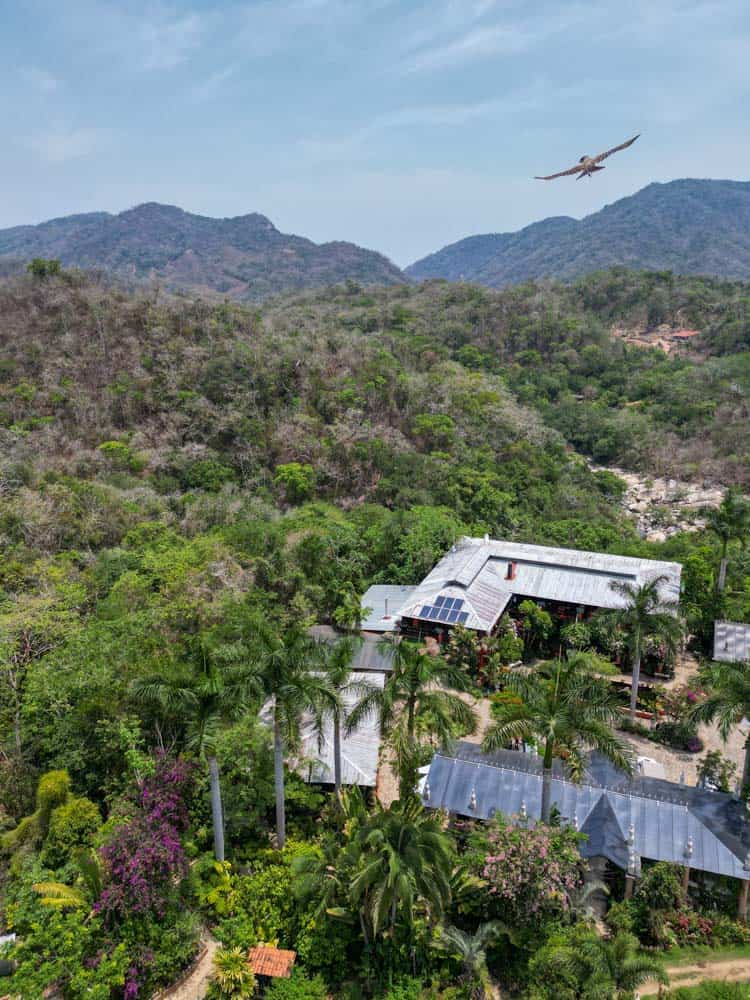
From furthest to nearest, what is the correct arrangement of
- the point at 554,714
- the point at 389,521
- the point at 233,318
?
the point at 233,318
the point at 389,521
the point at 554,714

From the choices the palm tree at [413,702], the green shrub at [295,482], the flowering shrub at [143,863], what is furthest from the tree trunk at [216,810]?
the green shrub at [295,482]

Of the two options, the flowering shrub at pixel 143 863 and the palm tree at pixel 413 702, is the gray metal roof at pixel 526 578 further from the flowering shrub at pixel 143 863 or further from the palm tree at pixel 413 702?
the flowering shrub at pixel 143 863

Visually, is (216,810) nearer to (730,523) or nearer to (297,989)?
(297,989)

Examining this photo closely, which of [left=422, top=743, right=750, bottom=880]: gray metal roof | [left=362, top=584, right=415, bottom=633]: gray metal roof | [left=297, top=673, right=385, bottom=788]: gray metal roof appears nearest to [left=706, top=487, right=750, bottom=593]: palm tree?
[left=362, top=584, right=415, bottom=633]: gray metal roof

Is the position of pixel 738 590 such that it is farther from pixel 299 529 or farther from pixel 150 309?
pixel 150 309

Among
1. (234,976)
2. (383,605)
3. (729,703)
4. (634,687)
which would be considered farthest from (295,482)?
(234,976)

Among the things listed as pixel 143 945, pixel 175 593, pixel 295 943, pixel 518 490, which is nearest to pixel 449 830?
pixel 295 943
